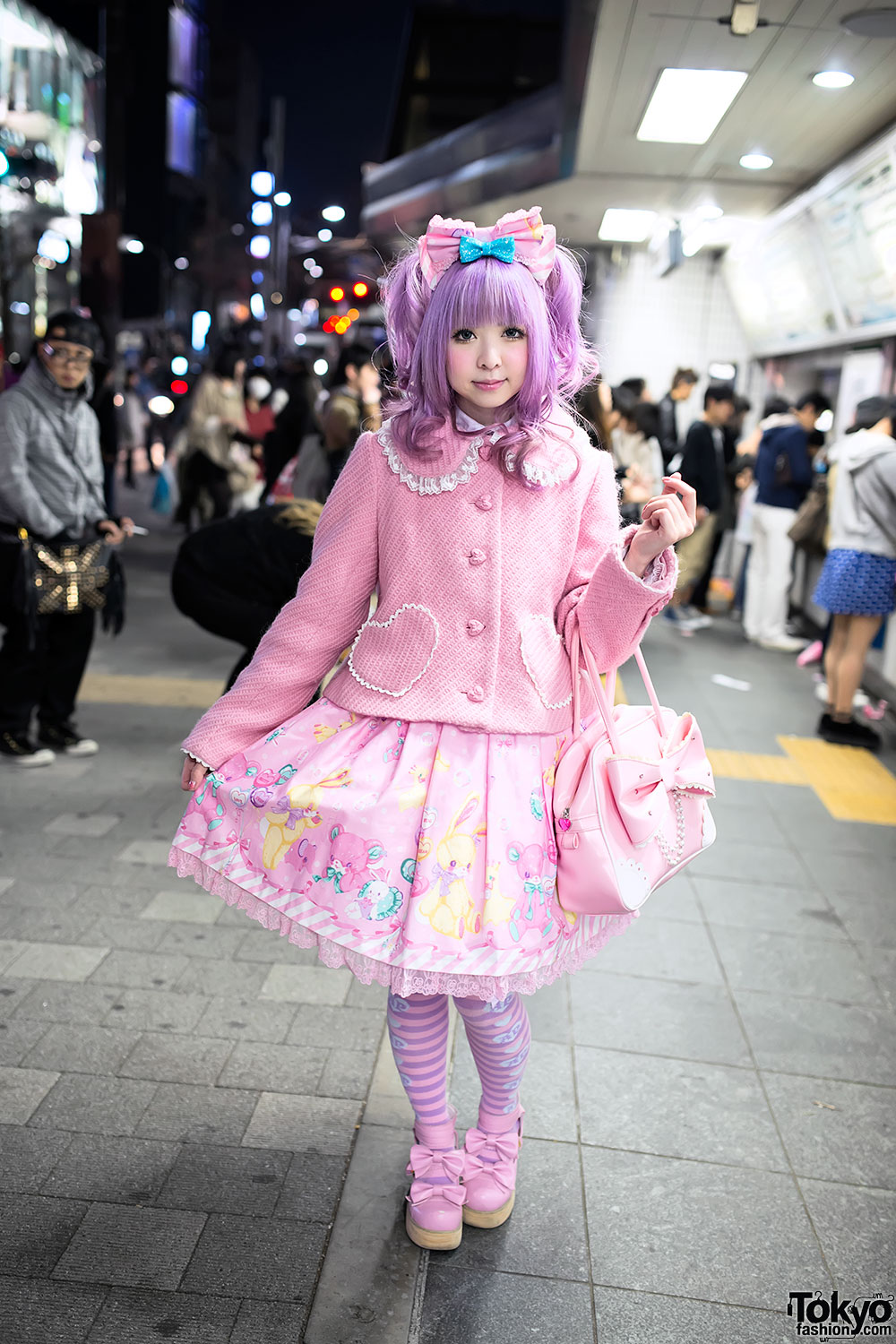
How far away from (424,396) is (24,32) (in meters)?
14.9

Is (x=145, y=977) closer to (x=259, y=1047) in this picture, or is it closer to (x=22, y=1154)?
(x=259, y=1047)

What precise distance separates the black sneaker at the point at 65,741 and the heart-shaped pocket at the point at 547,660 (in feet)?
11.9

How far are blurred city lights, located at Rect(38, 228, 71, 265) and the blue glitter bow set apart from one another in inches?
568

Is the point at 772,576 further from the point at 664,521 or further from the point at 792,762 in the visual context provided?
the point at 664,521

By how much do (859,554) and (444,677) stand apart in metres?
4.70

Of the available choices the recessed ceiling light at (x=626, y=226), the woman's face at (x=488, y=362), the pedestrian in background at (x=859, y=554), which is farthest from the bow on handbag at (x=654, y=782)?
the recessed ceiling light at (x=626, y=226)

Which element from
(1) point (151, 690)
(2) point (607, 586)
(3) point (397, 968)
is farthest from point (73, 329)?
(3) point (397, 968)

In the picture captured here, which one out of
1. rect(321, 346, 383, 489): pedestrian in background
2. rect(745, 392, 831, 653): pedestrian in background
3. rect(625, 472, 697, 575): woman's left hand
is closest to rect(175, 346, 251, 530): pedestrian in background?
rect(321, 346, 383, 489): pedestrian in background

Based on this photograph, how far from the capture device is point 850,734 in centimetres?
628

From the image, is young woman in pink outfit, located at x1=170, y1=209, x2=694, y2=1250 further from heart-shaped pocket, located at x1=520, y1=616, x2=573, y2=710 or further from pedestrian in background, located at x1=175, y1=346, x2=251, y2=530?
pedestrian in background, located at x1=175, y1=346, x2=251, y2=530

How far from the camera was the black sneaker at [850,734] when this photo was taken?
625 cm

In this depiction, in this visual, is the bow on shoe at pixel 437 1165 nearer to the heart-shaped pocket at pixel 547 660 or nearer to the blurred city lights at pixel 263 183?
the heart-shaped pocket at pixel 547 660

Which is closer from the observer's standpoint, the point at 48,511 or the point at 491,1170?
the point at 491,1170

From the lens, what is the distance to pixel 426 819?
1972 mm
